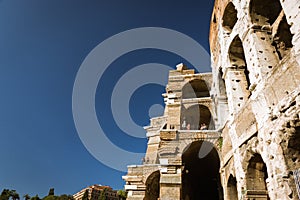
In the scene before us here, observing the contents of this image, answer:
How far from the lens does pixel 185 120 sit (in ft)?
57.7

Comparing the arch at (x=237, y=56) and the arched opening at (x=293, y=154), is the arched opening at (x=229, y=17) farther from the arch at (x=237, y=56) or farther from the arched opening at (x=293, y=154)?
the arched opening at (x=293, y=154)

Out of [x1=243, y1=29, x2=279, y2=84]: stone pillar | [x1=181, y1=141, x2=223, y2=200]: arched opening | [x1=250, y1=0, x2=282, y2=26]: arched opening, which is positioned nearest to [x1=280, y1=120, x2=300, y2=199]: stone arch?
[x1=243, y1=29, x2=279, y2=84]: stone pillar

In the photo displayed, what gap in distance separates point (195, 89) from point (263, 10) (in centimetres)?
976

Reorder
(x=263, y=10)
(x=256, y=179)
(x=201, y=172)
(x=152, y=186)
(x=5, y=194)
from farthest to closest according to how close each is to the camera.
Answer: (x=5, y=194) → (x=201, y=172) → (x=152, y=186) → (x=263, y=10) → (x=256, y=179)

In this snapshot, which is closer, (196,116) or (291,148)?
(291,148)

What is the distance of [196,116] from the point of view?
1802 centimetres

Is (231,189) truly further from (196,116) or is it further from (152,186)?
(196,116)

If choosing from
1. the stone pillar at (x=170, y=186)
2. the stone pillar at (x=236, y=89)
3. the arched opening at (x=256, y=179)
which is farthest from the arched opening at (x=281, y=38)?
the stone pillar at (x=170, y=186)

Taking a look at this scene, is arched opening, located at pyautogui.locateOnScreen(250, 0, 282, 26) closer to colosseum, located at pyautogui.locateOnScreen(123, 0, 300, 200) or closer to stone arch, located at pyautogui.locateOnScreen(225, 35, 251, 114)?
colosseum, located at pyautogui.locateOnScreen(123, 0, 300, 200)

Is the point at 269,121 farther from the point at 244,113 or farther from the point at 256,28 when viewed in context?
the point at 256,28

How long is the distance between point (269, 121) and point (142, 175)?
9.17 meters

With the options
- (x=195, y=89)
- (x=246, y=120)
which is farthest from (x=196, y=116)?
(x=246, y=120)

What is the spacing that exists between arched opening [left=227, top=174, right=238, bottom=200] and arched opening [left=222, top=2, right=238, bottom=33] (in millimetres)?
7507

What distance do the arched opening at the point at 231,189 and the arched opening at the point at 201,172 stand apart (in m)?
2.31
